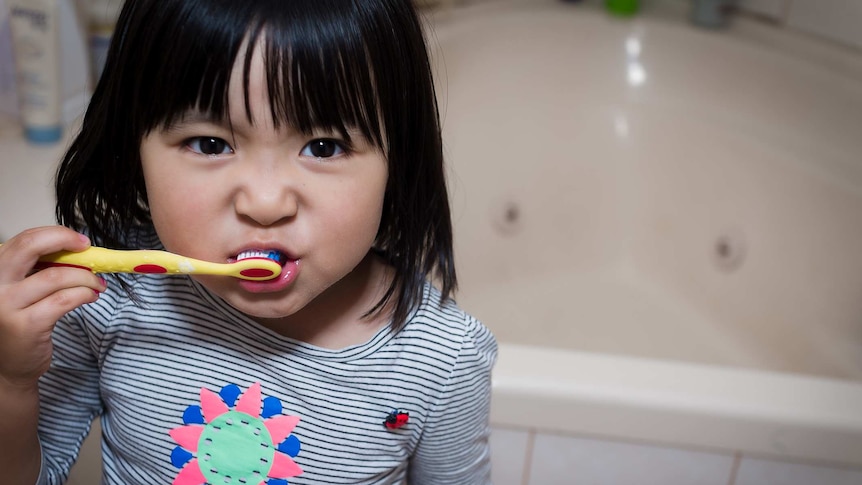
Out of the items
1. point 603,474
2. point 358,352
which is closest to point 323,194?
point 358,352

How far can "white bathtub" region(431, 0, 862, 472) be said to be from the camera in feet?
3.98

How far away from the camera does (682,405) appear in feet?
2.29

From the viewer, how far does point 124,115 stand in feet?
1.54

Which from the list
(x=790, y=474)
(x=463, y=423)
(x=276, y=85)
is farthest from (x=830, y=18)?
(x=276, y=85)

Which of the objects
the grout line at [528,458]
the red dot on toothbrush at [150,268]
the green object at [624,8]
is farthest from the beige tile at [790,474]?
the green object at [624,8]

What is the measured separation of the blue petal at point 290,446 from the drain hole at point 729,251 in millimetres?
981

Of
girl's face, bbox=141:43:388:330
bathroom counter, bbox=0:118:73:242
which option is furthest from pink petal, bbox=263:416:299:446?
bathroom counter, bbox=0:118:73:242

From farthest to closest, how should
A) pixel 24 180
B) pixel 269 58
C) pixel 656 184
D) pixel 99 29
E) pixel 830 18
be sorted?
pixel 656 184 < pixel 830 18 < pixel 99 29 < pixel 24 180 < pixel 269 58

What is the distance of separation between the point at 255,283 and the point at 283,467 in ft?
0.51

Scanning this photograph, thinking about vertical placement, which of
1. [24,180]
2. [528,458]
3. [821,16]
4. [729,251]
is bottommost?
[729,251]

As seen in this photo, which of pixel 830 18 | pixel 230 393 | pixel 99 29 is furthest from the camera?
pixel 830 18

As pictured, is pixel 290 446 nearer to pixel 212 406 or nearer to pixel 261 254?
pixel 212 406

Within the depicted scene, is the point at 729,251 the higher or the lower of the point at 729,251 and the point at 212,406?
the lower

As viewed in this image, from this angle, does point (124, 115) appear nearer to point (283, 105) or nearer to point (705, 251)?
point (283, 105)
